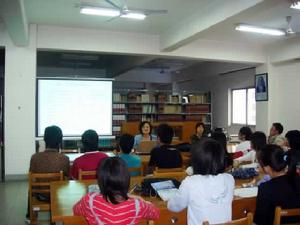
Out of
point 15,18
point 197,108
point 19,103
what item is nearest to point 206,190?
point 15,18

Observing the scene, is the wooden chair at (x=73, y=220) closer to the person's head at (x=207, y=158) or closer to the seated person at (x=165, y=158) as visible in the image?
the person's head at (x=207, y=158)

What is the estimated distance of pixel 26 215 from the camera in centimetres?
396

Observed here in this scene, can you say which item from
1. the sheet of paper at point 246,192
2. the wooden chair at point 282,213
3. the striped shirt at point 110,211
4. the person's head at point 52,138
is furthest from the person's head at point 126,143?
the wooden chair at point 282,213

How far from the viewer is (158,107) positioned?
9070mm

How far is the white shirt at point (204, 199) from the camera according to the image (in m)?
1.82

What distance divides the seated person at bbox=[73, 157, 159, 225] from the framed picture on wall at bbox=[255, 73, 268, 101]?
6991 millimetres

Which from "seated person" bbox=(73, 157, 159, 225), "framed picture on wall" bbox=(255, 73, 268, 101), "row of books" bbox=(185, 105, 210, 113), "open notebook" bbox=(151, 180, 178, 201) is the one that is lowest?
"open notebook" bbox=(151, 180, 178, 201)

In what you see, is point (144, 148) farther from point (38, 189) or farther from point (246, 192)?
point (246, 192)

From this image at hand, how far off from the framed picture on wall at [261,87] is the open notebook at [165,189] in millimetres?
6242

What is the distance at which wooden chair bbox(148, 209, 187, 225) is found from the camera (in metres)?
2.06

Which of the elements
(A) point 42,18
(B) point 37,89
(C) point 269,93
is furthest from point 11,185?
(C) point 269,93

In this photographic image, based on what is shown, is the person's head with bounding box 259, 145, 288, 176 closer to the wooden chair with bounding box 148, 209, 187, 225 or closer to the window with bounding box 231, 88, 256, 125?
the wooden chair with bounding box 148, 209, 187, 225

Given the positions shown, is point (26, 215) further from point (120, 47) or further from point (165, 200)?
point (120, 47)

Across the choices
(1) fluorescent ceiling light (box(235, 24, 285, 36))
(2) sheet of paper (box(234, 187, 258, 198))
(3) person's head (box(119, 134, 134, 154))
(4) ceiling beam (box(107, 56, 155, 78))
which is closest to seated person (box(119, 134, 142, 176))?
(3) person's head (box(119, 134, 134, 154))
